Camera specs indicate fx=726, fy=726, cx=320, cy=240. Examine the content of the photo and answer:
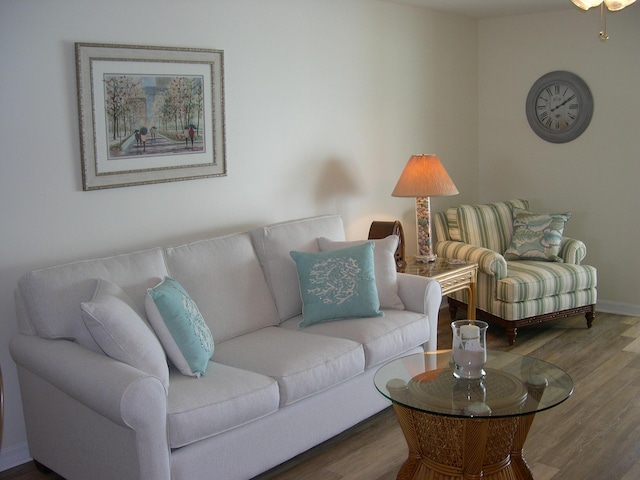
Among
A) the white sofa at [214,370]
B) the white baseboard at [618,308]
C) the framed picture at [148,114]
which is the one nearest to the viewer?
the white sofa at [214,370]

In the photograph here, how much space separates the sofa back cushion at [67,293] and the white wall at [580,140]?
373 cm

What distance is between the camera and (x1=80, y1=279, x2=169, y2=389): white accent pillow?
2787 mm

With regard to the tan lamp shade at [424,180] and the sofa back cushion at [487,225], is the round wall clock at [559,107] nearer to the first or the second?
the sofa back cushion at [487,225]

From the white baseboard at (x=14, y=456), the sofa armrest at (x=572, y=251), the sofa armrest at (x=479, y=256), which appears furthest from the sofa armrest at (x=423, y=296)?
the white baseboard at (x=14, y=456)

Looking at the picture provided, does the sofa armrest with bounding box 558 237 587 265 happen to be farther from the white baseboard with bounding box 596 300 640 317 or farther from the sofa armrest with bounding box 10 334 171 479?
the sofa armrest with bounding box 10 334 171 479

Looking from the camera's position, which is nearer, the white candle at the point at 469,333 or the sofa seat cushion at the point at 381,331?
the white candle at the point at 469,333

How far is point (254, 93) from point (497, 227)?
2241 mm

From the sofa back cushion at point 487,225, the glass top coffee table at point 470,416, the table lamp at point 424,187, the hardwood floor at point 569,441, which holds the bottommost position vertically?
the hardwood floor at point 569,441

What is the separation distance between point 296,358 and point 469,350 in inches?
31.5

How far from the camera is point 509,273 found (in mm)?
4918

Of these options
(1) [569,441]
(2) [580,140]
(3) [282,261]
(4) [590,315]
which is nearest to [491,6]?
(2) [580,140]

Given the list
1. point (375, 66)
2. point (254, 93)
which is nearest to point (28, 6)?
point (254, 93)

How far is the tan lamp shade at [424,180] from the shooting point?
15.3 ft

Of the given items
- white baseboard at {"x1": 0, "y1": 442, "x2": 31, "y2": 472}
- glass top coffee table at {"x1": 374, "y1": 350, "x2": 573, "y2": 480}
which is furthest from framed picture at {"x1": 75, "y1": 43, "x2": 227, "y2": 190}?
glass top coffee table at {"x1": 374, "y1": 350, "x2": 573, "y2": 480}
